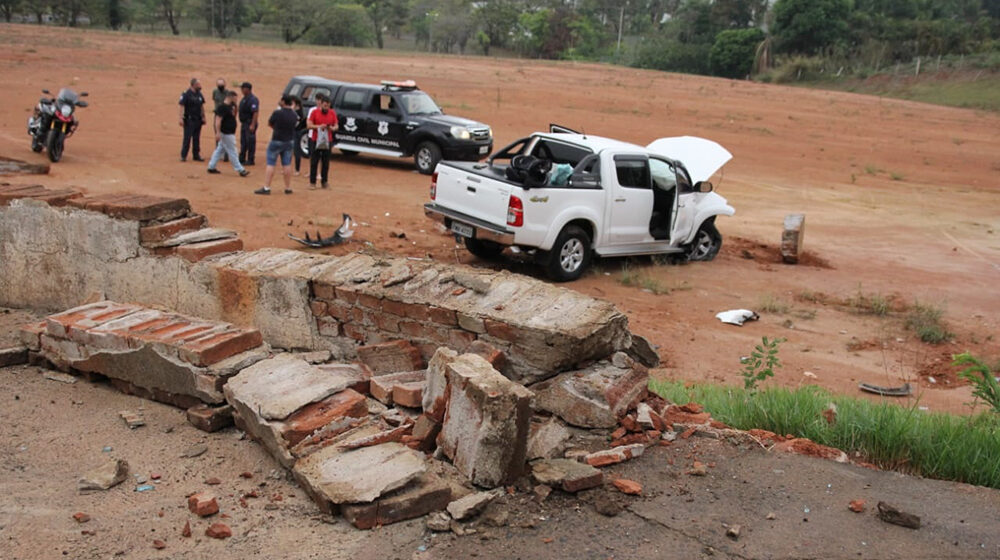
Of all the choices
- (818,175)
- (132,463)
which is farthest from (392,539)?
(818,175)

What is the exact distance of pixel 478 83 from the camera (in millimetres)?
43625

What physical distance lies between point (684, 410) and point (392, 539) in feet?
7.95

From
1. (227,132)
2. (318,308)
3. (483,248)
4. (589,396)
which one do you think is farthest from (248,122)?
(589,396)

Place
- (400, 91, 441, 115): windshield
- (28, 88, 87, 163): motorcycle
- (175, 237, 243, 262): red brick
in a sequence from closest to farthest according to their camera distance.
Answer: (175, 237, 243, 262): red brick → (28, 88, 87, 163): motorcycle → (400, 91, 441, 115): windshield

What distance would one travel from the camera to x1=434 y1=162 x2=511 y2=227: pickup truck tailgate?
11898 mm

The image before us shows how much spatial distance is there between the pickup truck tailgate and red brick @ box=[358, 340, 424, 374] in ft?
19.1

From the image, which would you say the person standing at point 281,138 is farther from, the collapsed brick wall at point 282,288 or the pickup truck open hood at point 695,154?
the collapsed brick wall at point 282,288

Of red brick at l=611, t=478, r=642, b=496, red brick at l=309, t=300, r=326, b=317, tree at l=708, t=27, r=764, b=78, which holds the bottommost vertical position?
red brick at l=611, t=478, r=642, b=496

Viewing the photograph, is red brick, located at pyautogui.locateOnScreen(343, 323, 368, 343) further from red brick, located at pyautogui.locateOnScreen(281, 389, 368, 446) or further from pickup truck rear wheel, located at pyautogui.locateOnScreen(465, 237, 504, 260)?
pickup truck rear wheel, located at pyautogui.locateOnScreen(465, 237, 504, 260)

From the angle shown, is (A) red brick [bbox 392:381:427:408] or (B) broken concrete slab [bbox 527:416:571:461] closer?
(B) broken concrete slab [bbox 527:416:571:461]

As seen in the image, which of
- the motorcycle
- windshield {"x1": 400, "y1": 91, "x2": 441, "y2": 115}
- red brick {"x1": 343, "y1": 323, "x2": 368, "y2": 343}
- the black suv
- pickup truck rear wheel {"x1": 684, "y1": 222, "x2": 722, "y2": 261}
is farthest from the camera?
windshield {"x1": 400, "y1": 91, "x2": 441, "y2": 115}

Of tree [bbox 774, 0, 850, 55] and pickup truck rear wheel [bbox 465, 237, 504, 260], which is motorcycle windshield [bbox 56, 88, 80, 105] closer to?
pickup truck rear wheel [bbox 465, 237, 504, 260]

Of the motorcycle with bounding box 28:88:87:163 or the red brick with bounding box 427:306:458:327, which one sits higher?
the motorcycle with bounding box 28:88:87:163

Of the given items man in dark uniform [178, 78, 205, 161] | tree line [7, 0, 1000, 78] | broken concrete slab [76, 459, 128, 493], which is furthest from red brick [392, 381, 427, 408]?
tree line [7, 0, 1000, 78]
